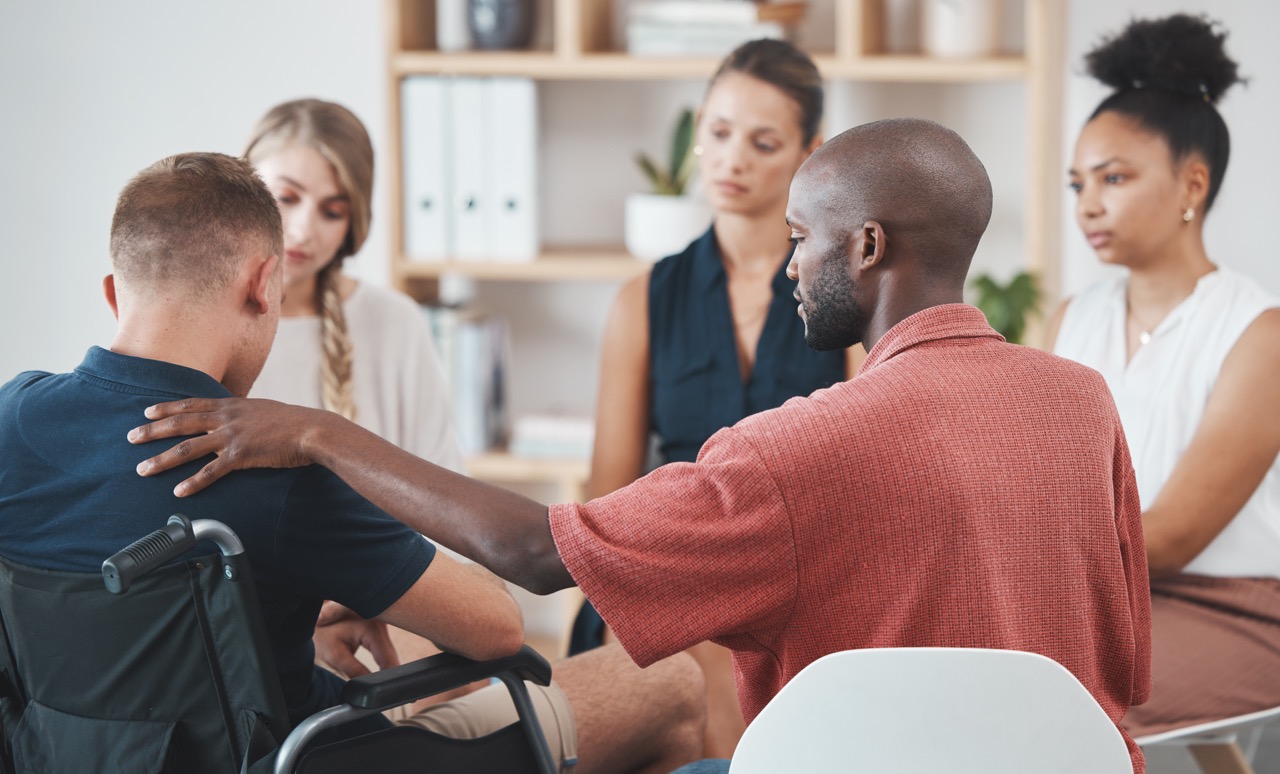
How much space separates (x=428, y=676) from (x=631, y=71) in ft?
6.00

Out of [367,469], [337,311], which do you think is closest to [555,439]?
[337,311]

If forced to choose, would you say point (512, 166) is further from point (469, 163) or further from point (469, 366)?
point (469, 366)

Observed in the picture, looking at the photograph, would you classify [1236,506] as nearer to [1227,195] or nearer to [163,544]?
[1227,195]

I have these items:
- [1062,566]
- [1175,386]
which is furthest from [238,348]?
[1175,386]

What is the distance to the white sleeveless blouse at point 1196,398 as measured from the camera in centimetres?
204

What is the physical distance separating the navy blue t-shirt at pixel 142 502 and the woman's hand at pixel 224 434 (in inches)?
0.8

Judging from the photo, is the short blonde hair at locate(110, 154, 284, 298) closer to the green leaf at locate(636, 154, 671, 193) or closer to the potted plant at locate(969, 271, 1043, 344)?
the green leaf at locate(636, 154, 671, 193)

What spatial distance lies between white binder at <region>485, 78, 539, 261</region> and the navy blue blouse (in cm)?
65

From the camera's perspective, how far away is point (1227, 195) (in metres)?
3.00

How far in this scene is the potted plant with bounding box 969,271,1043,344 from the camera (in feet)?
9.11

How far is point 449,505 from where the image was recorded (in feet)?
3.96

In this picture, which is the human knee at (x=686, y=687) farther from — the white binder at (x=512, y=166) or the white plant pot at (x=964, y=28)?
the white plant pot at (x=964, y=28)

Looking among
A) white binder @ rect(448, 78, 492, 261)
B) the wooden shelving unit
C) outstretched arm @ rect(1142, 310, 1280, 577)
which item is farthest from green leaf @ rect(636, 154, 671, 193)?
outstretched arm @ rect(1142, 310, 1280, 577)

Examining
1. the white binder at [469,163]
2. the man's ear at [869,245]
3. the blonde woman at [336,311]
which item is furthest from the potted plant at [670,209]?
the man's ear at [869,245]
